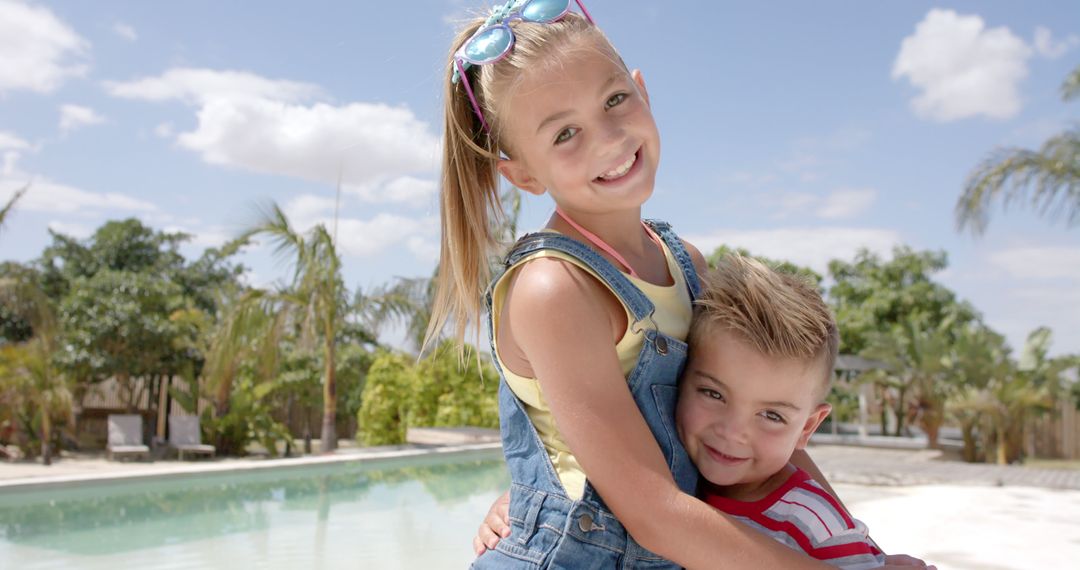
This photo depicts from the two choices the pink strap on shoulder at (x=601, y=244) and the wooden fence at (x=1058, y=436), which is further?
the wooden fence at (x=1058, y=436)

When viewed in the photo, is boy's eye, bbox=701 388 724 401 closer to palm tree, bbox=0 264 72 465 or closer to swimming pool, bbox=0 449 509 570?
swimming pool, bbox=0 449 509 570

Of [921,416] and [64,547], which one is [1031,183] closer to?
[921,416]

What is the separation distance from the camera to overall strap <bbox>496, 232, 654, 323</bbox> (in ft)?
4.13

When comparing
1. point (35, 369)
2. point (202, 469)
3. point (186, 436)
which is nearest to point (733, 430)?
point (202, 469)

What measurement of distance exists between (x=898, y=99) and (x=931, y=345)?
469 inches

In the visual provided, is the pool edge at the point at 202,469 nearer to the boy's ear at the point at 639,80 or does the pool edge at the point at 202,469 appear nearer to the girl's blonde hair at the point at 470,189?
the girl's blonde hair at the point at 470,189

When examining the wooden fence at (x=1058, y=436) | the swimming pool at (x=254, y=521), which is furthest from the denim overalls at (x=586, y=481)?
the wooden fence at (x=1058, y=436)

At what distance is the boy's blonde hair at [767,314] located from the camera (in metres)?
1.29

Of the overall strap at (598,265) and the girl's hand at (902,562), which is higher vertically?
the overall strap at (598,265)

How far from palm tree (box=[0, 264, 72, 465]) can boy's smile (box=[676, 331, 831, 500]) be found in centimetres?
1378

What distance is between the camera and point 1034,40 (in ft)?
74.2

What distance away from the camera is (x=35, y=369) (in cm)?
1275

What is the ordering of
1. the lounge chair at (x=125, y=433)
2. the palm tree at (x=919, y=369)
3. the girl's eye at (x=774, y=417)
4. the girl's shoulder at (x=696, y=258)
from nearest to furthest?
the girl's eye at (x=774, y=417), the girl's shoulder at (x=696, y=258), the lounge chair at (x=125, y=433), the palm tree at (x=919, y=369)

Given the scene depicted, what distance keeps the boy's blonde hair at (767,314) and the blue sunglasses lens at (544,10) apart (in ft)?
1.75
